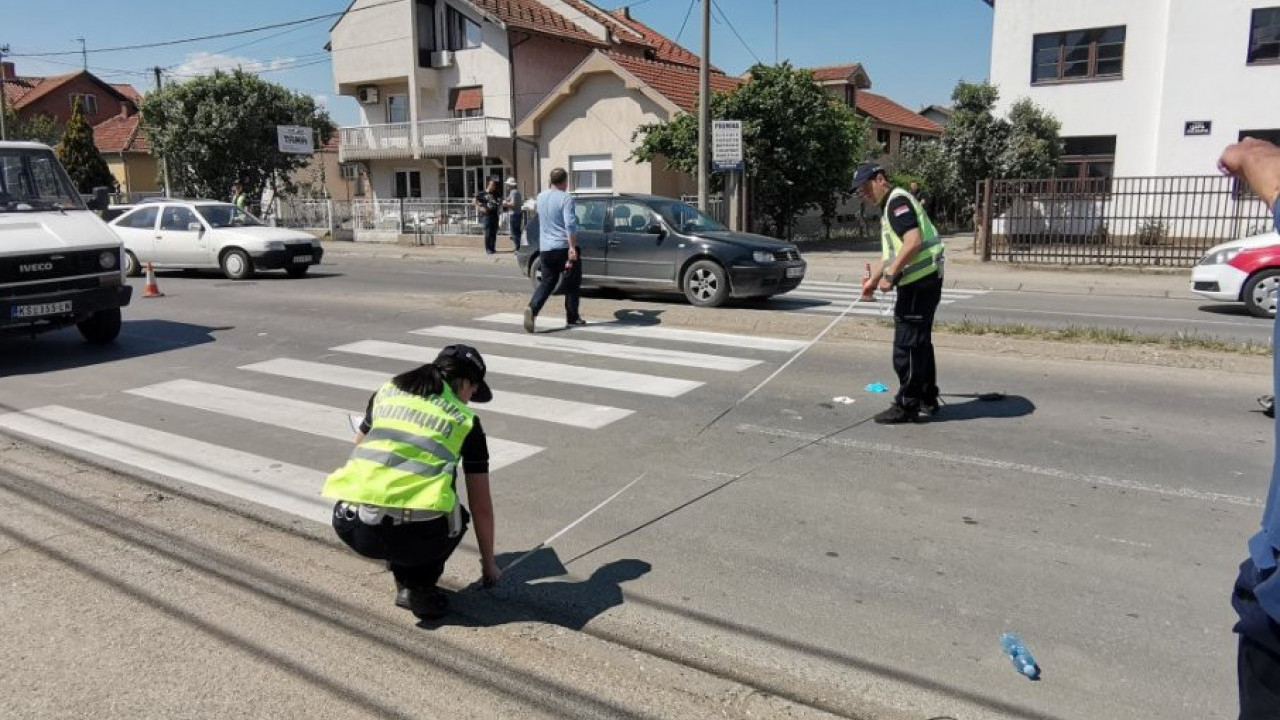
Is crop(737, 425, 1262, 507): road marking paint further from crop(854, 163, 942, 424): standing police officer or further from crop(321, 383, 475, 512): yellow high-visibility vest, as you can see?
crop(321, 383, 475, 512): yellow high-visibility vest

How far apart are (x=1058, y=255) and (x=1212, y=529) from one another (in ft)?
55.4

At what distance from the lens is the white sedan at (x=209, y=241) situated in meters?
17.3

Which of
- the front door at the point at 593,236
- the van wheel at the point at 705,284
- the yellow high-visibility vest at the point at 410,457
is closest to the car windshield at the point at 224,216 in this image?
the front door at the point at 593,236

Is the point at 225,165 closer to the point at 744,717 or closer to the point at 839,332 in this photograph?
the point at 839,332

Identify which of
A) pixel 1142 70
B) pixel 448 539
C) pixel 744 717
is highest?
pixel 1142 70

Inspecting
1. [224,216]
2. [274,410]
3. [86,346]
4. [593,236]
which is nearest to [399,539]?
[274,410]

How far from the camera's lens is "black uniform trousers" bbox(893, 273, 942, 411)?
21.5ft

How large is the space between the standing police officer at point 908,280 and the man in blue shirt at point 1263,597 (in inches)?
176

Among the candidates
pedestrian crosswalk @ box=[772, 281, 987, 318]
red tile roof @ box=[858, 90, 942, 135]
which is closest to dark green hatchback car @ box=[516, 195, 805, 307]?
pedestrian crosswalk @ box=[772, 281, 987, 318]

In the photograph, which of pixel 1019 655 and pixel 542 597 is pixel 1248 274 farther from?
pixel 542 597

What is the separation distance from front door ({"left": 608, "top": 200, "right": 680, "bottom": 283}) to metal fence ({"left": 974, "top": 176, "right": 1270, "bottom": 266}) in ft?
34.4

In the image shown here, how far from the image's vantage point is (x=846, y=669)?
338 cm

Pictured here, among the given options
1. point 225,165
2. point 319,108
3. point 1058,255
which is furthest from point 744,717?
point 319,108

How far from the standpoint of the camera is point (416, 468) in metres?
3.51
